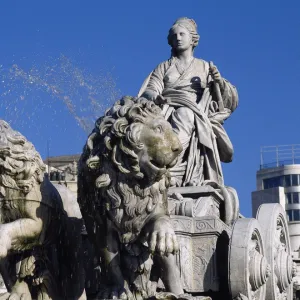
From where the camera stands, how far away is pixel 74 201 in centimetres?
909

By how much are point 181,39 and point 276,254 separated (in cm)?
305

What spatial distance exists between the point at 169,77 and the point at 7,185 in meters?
3.92

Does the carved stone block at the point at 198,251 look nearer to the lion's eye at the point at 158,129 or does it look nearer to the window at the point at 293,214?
the lion's eye at the point at 158,129

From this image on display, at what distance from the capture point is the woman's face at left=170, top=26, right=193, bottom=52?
11.5 m

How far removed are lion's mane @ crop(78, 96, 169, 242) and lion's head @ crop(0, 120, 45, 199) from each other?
0.47m

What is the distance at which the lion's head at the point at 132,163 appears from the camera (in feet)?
25.5

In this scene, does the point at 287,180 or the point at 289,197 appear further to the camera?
the point at 287,180

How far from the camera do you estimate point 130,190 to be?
7.83 m

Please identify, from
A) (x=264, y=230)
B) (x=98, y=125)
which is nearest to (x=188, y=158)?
(x=264, y=230)

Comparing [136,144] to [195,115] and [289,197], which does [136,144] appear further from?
[289,197]

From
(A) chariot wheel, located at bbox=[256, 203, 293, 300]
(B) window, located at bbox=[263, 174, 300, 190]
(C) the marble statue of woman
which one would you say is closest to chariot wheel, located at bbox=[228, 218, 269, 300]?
(A) chariot wheel, located at bbox=[256, 203, 293, 300]

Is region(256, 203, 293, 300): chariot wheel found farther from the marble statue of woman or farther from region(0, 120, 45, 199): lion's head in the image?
region(0, 120, 45, 199): lion's head

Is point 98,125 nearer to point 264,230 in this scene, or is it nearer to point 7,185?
point 7,185

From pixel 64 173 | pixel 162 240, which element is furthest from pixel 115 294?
pixel 64 173
